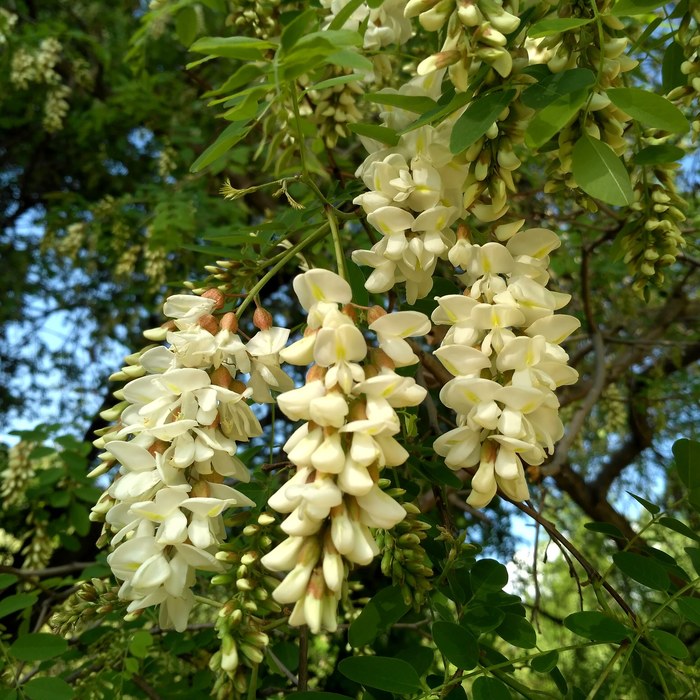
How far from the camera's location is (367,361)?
0.77m

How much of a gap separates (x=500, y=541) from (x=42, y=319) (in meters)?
4.02

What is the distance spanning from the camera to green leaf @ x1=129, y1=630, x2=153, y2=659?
1.47 metres

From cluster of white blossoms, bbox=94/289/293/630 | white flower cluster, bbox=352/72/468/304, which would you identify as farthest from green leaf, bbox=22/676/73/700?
white flower cluster, bbox=352/72/468/304

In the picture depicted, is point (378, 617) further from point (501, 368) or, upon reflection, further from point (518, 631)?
point (501, 368)

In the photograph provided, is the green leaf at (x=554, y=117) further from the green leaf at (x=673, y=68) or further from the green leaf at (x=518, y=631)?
the green leaf at (x=518, y=631)

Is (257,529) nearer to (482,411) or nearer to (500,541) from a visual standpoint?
(482,411)

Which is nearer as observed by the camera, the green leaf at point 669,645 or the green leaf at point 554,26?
the green leaf at point 554,26

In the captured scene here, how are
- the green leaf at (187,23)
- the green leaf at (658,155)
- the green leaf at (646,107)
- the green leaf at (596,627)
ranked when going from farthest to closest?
the green leaf at (187,23) < the green leaf at (658,155) < the green leaf at (596,627) < the green leaf at (646,107)

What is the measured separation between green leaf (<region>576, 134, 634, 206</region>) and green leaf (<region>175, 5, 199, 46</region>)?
1346 mm

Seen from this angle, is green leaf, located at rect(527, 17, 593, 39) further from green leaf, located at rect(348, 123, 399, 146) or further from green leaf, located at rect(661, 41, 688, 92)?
green leaf, located at rect(661, 41, 688, 92)

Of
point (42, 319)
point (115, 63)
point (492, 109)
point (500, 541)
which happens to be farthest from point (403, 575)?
point (42, 319)

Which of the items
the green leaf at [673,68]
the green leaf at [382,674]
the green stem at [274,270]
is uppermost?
the green leaf at [673,68]

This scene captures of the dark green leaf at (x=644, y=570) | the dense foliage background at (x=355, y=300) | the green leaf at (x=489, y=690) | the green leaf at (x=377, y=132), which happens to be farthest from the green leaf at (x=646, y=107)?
the green leaf at (x=489, y=690)

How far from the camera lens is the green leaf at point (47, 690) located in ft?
3.82
